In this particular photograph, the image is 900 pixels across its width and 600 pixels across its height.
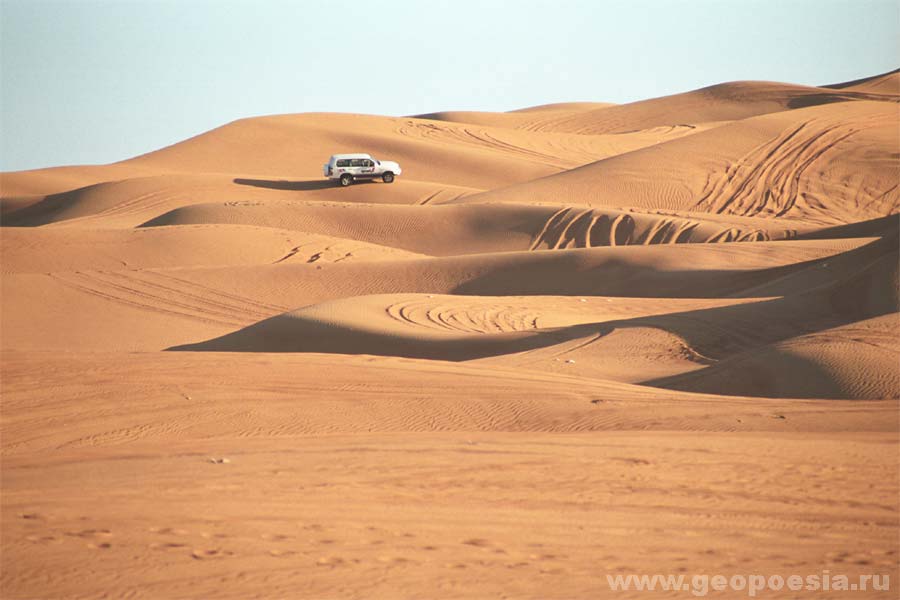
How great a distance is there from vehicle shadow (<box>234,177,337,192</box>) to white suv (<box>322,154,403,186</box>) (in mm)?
733

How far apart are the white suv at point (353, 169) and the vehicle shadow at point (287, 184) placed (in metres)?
0.73

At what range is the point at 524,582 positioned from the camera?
4.38m

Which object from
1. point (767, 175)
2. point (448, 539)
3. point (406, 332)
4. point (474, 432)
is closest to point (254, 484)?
point (448, 539)

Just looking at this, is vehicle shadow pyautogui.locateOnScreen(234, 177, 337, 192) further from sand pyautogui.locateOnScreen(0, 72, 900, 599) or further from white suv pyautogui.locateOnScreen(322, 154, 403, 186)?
sand pyautogui.locateOnScreen(0, 72, 900, 599)

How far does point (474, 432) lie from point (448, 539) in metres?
3.15

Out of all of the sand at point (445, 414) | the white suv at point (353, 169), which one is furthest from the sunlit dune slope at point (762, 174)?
the sand at point (445, 414)

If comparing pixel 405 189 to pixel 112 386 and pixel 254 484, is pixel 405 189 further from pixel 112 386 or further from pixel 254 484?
pixel 254 484

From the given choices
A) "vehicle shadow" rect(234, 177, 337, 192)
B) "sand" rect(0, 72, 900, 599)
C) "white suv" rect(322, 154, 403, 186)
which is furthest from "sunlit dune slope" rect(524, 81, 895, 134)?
"sand" rect(0, 72, 900, 599)

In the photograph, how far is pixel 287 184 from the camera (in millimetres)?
44062

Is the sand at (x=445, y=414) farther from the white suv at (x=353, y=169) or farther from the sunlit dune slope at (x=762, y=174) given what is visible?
the white suv at (x=353, y=169)

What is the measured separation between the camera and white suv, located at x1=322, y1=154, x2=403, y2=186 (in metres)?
41.2

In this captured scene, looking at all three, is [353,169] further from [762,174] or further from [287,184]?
[762,174]

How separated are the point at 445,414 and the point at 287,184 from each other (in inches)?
1436

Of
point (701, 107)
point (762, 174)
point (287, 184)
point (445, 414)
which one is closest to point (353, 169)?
point (287, 184)
